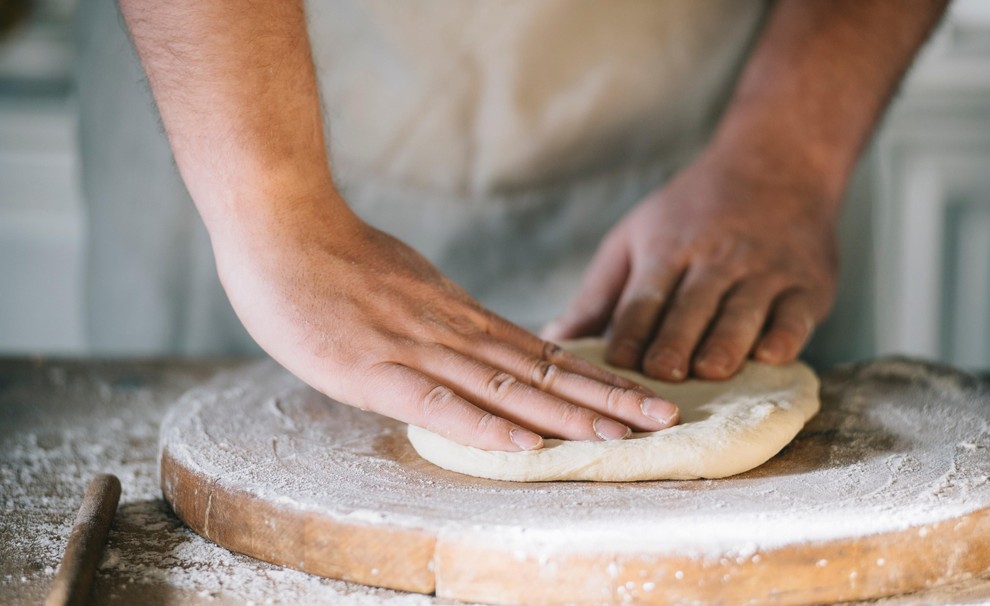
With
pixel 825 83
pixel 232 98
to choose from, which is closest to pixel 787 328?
pixel 825 83

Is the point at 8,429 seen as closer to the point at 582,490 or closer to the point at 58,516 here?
the point at 58,516

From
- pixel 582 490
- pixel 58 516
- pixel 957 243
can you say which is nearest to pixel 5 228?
pixel 58 516

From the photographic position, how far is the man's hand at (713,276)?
3.64ft

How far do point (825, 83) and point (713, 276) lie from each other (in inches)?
16.8

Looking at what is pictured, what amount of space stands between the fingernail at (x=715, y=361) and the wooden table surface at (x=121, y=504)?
0.38 meters

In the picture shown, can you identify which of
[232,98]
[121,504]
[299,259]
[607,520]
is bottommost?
[121,504]

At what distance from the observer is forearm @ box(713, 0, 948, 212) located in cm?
137

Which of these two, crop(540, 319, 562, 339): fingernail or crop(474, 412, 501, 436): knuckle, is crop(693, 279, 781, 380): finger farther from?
crop(474, 412, 501, 436): knuckle

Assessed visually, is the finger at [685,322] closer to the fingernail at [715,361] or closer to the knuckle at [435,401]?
the fingernail at [715,361]

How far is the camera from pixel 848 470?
82 cm

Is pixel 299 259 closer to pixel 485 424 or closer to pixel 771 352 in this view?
pixel 485 424

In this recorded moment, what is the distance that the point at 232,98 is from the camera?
0.85m

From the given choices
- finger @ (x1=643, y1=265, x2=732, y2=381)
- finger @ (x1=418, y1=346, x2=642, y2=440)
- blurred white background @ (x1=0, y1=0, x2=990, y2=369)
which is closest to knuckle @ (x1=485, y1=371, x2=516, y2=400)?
finger @ (x1=418, y1=346, x2=642, y2=440)

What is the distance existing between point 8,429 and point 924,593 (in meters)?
1.03
